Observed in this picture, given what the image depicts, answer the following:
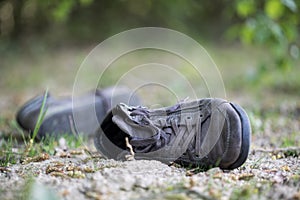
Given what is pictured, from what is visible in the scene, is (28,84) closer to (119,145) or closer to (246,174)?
(119,145)

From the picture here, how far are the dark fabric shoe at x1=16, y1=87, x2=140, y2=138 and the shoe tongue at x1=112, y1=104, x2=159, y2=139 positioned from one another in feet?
2.34

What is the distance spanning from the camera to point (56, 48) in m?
6.43

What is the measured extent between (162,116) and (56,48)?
4902 millimetres

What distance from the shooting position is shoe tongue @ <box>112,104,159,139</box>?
1.76m

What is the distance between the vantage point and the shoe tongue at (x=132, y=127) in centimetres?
176

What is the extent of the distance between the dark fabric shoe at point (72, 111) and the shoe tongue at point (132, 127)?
71 cm

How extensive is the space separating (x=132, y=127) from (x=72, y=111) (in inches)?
36.0

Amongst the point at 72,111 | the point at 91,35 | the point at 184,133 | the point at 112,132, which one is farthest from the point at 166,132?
the point at 91,35

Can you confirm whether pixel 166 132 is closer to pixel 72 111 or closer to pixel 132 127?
pixel 132 127

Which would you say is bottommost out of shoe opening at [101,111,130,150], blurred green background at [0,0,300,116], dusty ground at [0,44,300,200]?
dusty ground at [0,44,300,200]

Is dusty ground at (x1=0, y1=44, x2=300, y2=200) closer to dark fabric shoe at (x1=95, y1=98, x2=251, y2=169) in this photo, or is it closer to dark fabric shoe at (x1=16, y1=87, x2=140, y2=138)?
dark fabric shoe at (x1=95, y1=98, x2=251, y2=169)

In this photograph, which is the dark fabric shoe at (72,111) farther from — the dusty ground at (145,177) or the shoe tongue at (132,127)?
the shoe tongue at (132,127)

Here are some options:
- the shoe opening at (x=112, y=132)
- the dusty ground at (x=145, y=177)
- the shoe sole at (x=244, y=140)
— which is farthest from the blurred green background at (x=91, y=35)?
the shoe sole at (x=244, y=140)

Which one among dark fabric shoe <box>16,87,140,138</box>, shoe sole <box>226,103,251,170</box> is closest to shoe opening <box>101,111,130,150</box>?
shoe sole <box>226,103,251,170</box>
